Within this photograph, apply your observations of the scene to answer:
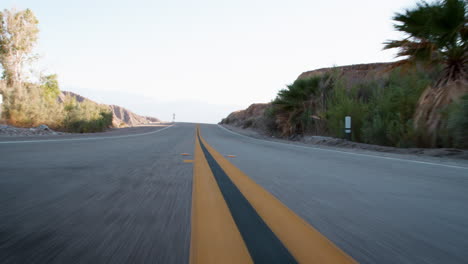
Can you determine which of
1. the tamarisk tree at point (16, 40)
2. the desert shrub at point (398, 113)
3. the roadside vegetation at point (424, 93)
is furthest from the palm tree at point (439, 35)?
the tamarisk tree at point (16, 40)

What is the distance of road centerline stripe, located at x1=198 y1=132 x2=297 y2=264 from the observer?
133 centimetres

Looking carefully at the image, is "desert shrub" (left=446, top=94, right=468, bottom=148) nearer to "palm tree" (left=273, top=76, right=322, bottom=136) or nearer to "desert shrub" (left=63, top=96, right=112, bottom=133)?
"palm tree" (left=273, top=76, right=322, bottom=136)

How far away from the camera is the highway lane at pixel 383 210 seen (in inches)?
59.3

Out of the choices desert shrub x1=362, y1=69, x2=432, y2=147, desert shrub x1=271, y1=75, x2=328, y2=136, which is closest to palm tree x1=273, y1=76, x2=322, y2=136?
desert shrub x1=271, y1=75, x2=328, y2=136

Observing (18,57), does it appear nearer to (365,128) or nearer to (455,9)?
(365,128)

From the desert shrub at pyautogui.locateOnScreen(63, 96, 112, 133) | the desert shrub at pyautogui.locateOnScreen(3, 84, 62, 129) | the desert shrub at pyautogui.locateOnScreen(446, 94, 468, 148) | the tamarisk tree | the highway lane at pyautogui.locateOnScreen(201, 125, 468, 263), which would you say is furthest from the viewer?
the tamarisk tree

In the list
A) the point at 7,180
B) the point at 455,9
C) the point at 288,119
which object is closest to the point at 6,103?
the point at 288,119

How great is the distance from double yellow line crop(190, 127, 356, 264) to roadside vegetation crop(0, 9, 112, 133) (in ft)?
62.2

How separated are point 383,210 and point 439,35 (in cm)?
1015

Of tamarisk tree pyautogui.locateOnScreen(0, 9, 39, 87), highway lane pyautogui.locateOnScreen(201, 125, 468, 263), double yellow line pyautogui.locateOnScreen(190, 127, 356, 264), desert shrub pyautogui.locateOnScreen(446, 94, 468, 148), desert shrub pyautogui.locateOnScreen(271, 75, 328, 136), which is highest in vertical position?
tamarisk tree pyautogui.locateOnScreen(0, 9, 39, 87)

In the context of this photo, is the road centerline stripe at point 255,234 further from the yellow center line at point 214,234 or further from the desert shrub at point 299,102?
the desert shrub at point 299,102

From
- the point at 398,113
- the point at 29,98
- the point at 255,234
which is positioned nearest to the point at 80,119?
the point at 29,98

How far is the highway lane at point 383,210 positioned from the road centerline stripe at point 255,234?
0.34 m

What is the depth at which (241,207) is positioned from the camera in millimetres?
2215
